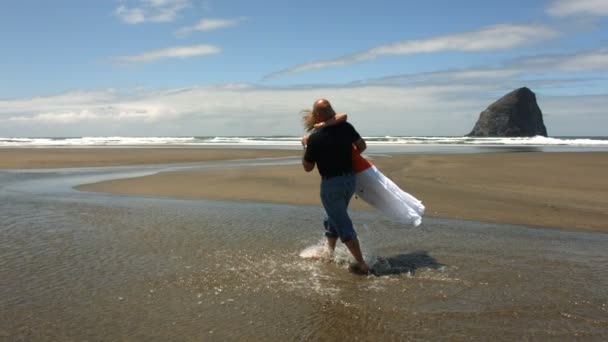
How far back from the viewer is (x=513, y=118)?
8631cm

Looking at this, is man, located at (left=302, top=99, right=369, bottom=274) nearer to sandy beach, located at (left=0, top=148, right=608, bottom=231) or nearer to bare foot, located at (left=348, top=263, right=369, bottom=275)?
bare foot, located at (left=348, top=263, right=369, bottom=275)

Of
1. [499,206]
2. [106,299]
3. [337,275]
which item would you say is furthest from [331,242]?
[499,206]

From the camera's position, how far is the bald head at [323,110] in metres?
5.54

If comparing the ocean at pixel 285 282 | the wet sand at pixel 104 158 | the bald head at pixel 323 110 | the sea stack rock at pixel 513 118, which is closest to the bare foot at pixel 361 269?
the ocean at pixel 285 282

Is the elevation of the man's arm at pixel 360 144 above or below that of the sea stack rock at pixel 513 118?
below

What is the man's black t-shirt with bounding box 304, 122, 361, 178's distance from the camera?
18.1 feet

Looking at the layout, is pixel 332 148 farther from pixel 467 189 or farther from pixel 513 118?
pixel 513 118

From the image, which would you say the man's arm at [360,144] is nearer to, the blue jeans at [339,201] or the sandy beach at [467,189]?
the blue jeans at [339,201]

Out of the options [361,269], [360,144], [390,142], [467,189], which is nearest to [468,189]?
[467,189]

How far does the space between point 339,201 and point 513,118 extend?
89.4 metres

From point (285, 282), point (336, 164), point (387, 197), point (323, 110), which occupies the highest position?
point (323, 110)

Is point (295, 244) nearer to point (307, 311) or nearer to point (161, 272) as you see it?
point (161, 272)

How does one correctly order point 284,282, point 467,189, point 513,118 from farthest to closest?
point 513,118 → point 467,189 → point 284,282

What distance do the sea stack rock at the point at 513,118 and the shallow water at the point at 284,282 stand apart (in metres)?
83.0
